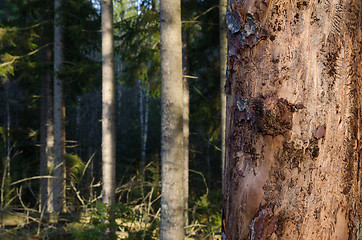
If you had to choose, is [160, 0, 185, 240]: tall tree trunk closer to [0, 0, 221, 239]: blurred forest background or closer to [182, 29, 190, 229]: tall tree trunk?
[0, 0, 221, 239]: blurred forest background

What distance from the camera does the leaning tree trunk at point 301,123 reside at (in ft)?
4.14

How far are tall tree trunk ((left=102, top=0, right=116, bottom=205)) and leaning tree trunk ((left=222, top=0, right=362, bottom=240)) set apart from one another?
5510 millimetres

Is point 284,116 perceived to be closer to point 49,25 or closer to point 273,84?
point 273,84

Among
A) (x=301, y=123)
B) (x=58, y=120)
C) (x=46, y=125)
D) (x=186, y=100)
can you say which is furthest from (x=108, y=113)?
(x=46, y=125)

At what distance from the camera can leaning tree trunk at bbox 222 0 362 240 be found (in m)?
1.26

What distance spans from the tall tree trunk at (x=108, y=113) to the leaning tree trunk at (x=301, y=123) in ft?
18.1

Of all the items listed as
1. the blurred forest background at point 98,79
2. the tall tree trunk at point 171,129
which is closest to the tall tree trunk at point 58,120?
the blurred forest background at point 98,79

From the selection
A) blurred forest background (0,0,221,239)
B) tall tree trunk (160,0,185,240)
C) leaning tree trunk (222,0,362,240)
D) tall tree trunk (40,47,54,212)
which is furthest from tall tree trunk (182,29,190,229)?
leaning tree trunk (222,0,362,240)

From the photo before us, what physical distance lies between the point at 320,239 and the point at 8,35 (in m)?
10.5

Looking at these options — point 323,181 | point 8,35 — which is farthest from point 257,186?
point 8,35

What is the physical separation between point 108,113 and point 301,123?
5642 mm

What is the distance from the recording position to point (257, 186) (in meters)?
1.30

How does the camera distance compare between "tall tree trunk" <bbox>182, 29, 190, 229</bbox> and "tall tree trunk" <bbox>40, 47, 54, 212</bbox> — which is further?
"tall tree trunk" <bbox>40, 47, 54, 212</bbox>

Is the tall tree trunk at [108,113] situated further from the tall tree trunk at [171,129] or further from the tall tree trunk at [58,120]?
the tall tree trunk at [58,120]
